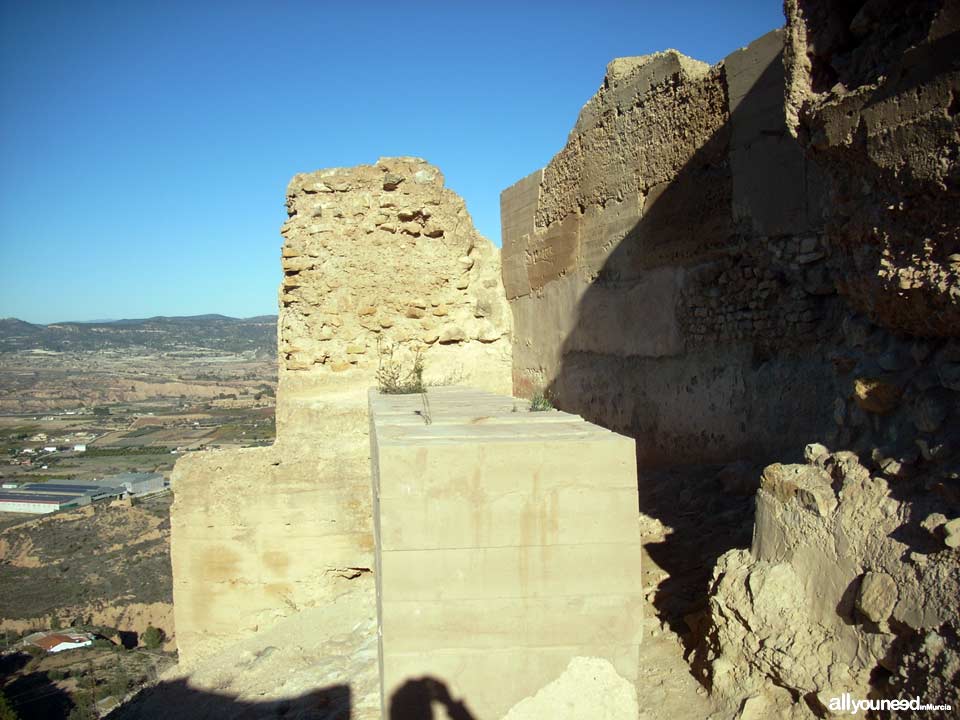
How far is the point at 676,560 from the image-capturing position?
387 centimetres

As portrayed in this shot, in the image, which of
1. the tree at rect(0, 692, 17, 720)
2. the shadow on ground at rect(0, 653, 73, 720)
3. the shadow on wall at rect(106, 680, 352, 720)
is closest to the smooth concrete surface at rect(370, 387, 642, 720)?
the shadow on wall at rect(106, 680, 352, 720)

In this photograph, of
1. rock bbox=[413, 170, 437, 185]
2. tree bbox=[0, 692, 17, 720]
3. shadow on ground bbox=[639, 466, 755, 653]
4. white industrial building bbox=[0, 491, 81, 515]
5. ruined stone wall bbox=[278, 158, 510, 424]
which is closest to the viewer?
shadow on ground bbox=[639, 466, 755, 653]

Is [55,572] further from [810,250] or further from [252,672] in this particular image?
[810,250]

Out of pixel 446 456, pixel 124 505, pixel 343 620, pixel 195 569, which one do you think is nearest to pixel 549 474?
pixel 446 456

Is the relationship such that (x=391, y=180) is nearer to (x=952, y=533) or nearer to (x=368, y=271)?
(x=368, y=271)

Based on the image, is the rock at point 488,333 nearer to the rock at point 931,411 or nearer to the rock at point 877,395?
the rock at point 877,395

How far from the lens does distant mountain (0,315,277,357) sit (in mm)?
82312

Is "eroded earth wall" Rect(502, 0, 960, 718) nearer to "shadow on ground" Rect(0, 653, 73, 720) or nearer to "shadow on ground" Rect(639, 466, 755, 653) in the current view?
"shadow on ground" Rect(639, 466, 755, 653)

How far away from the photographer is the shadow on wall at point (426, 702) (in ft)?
9.44

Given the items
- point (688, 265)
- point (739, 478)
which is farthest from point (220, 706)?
point (688, 265)

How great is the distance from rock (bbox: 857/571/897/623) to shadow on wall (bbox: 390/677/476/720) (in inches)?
56.6

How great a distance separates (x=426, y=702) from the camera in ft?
9.50

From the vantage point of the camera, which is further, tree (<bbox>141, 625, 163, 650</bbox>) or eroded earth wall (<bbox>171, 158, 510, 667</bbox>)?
tree (<bbox>141, 625, 163, 650</bbox>)

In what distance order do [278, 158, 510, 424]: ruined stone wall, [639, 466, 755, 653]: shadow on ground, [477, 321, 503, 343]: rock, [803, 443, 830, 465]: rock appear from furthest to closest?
[477, 321, 503, 343]: rock < [278, 158, 510, 424]: ruined stone wall < [639, 466, 755, 653]: shadow on ground < [803, 443, 830, 465]: rock
